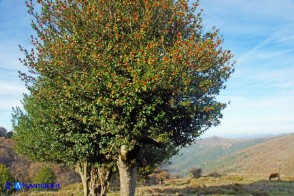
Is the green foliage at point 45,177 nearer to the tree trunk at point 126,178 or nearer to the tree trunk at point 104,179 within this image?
the tree trunk at point 104,179

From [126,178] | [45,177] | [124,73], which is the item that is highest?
[124,73]

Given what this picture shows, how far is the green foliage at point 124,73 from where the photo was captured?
15.6 meters

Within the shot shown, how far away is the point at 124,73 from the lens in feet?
53.4

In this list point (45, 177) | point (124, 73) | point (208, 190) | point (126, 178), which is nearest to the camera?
point (124, 73)

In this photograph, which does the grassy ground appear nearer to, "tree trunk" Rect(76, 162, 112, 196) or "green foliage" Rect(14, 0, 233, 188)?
"tree trunk" Rect(76, 162, 112, 196)

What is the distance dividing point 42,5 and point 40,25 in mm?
1420

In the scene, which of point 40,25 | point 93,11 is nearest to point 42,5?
point 40,25

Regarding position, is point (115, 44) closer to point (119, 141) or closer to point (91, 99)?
point (91, 99)

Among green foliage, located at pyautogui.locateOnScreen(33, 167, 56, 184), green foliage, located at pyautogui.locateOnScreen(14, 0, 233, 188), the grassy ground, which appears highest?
green foliage, located at pyautogui.locateOnScreen(14, 0, 233, 188)

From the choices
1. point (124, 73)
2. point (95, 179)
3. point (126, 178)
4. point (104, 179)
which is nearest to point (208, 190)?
point (104, 179)

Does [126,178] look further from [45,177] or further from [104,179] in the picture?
[45,177]

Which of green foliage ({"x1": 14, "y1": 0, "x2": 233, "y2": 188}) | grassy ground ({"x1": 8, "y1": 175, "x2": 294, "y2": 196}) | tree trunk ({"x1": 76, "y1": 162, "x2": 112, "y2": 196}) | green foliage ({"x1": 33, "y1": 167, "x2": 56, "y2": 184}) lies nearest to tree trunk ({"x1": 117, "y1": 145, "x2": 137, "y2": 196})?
green foliage ({"x1": 14, "y1": 0, "x2": 233, "y2": 188})

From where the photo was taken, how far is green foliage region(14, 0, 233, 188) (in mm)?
15602

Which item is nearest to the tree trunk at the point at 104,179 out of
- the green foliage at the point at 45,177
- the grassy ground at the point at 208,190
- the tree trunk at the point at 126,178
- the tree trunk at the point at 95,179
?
the tree trunk at the point at 95,179
